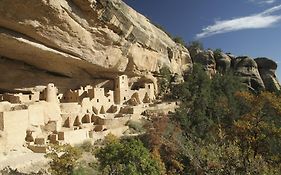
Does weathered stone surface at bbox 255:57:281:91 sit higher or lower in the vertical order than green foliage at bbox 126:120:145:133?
higher

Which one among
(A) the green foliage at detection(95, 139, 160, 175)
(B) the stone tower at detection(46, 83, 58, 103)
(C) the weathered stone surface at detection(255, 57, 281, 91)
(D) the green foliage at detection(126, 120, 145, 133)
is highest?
(C) the weathered stone surface at detection(255, 57, 281, 91)

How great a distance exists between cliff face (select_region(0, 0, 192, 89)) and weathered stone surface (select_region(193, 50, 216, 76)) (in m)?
12.4

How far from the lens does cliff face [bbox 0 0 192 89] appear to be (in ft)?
67.0

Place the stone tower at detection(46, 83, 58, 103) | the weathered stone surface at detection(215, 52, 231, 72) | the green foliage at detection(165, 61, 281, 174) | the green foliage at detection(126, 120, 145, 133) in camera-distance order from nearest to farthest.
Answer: the green foliage at detection(165, 61, 281, 174)
the stone tower at detection(46, 83, 58, 103)
the green foliage at detection(126, 120, 145, 133)
the weathered stone surface at detection(215, 52, 231, 72)

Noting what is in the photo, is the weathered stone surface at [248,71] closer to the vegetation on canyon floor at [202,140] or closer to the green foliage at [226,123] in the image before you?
the green foliage at [226,123]

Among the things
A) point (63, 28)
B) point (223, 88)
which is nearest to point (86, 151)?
point (63, 28)

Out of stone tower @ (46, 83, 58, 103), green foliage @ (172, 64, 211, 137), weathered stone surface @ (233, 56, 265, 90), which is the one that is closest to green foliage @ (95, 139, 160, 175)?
stone tower @ (46, 83, 58, 103)

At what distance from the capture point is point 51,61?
25.0 m

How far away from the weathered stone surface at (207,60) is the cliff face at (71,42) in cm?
1238

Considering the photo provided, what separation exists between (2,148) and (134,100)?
566 inches

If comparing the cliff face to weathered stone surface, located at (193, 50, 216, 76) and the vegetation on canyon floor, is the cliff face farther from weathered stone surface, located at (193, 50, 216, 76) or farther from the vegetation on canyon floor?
weathered stone surface, located at (193, 50, 216, 76)

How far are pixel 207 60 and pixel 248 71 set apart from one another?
4.96m

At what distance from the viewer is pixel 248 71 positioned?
148ft

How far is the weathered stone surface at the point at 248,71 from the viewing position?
→ 43.1 metres
